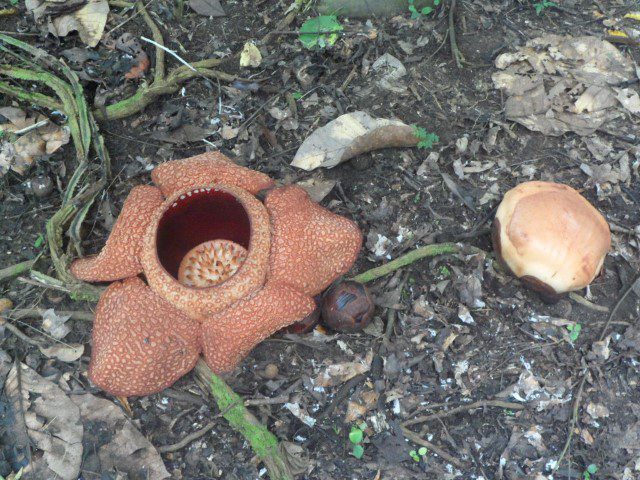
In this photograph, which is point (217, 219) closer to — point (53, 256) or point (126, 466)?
point (53, 256)

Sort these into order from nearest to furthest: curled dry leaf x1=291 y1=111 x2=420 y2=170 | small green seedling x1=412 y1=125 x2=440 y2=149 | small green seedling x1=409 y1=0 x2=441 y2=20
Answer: curled dry leaf x1=291 y1=111 x2=420 y2=170 → small green seedling x1=412 y1=125 x2=440 y2=149 → small green seedling x1=409 y1=0 x2=441 y2=20

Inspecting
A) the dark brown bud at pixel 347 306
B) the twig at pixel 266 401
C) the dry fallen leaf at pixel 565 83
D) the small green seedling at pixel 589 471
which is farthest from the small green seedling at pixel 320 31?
the small green seedling at pixel 589 471

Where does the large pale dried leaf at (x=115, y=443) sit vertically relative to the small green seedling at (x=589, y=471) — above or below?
above

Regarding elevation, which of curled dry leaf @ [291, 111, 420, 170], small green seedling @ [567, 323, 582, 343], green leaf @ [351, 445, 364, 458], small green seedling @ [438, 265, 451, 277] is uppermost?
curled dry leaf @ [291, 111, 420, 170]

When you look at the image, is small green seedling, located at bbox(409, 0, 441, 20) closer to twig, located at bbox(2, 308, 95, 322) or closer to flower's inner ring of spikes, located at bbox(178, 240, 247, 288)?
flower's inner ring of spikes, located at bbox(178, 240, 247, 288)

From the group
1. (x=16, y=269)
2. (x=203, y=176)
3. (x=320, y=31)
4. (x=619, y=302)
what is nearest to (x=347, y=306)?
(x=203, y=176)

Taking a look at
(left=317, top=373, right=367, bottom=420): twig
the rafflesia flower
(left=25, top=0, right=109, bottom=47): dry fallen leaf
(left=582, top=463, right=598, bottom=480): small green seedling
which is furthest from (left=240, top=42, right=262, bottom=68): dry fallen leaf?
(left=582, top=463, right=598, bottom=480): small green seedling

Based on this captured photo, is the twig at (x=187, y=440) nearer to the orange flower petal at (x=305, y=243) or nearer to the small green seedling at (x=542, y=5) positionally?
the orange flower petal at (x=305, y=243)
